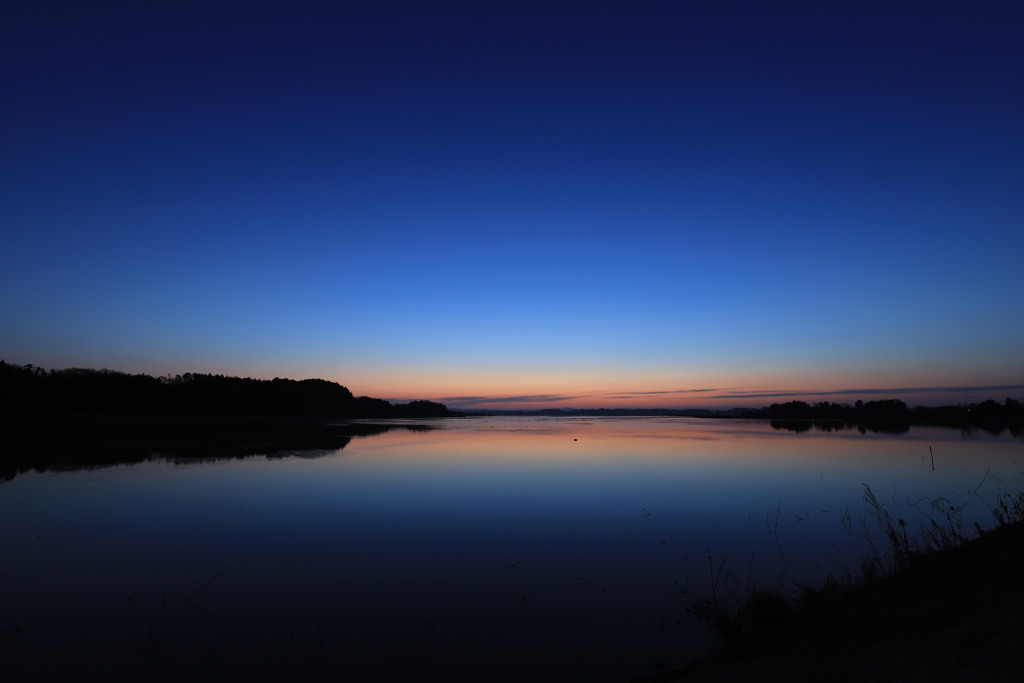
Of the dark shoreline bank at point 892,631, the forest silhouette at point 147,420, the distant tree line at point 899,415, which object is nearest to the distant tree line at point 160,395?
the forest silhouette at point 147,420

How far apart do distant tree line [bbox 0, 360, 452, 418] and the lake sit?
192ft

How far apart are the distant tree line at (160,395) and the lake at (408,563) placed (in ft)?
192

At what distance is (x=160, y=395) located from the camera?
294ft

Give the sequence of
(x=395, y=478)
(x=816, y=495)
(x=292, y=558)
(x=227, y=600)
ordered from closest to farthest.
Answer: (x=227, y=600) → (x=292, y=558) → (x=816, y=495) → (x=395, y=478)

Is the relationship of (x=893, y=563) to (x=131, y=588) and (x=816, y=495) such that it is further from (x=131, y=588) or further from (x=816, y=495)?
(x=131, y=588)

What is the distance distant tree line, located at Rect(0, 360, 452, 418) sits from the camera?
64.0 m

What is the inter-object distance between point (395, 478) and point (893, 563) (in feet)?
61.0

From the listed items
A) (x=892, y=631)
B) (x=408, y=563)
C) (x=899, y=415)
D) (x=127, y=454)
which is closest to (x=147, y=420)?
(x=127, y=454)

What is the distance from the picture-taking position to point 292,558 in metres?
11.1

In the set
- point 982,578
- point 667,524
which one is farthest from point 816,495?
point 982,578

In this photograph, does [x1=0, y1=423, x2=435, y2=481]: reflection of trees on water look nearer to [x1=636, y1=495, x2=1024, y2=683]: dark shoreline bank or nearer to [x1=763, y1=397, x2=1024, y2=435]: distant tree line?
[x1=636, y1=495, x2=1024, y2=683]: dark shoreline bank

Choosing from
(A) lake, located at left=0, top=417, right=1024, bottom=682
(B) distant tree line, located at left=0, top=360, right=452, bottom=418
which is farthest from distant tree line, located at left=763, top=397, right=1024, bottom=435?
(B) distant tree line, located at left=0, top=360, right=452, bottom=418

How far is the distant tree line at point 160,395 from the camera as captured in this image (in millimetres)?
63969

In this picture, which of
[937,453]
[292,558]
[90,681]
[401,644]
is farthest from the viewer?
[937,453]
